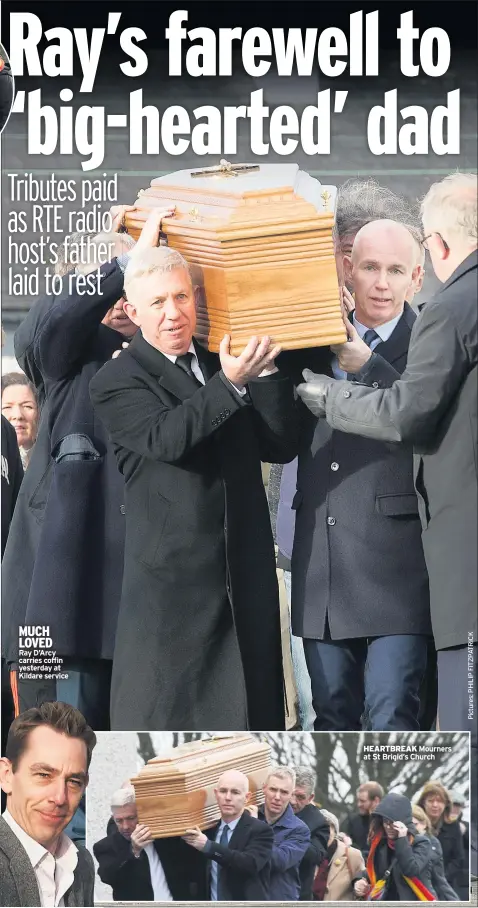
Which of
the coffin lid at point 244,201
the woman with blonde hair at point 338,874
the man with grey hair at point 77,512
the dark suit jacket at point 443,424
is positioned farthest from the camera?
the man with grey hair at point 77,512

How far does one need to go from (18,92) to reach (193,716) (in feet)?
7.70

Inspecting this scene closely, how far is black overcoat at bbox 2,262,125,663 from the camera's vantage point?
5125 mm

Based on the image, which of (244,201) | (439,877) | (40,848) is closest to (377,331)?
(244,201)

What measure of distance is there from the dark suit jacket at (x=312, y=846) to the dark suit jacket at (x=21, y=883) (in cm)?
76

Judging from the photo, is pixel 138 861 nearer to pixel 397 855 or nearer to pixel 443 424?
pixel 397 855

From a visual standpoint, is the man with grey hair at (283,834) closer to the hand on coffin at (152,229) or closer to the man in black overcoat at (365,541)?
the man in black overcoat at (365,541)

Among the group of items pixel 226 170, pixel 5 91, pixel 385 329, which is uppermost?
pixel 5 91

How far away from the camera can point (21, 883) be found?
4.95 m

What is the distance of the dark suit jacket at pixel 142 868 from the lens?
16.4 feet

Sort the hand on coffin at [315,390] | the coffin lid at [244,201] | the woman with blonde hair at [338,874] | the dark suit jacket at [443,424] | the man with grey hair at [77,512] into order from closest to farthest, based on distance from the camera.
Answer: the dark suit jacket at [443,424], the coffin lid at [244,201], the hand on coffin at [315,390], the woman with blonde hair at [338,874], the man with grey hair at [77,512]

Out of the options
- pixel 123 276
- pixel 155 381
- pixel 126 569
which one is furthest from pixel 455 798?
pixel 123 276

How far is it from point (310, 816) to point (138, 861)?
636 millimetres

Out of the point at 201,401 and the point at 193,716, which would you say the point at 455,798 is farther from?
the point at 201,401

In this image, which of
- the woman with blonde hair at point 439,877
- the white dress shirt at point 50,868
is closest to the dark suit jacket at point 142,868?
the white dress shirt at point 50,868
